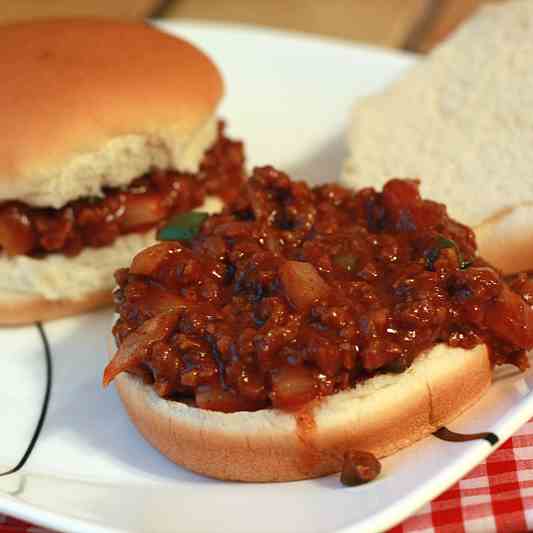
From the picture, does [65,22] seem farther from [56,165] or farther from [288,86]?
[288,86]

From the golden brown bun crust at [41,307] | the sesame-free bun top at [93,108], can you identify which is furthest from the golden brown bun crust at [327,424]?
the sesame-free bun top at [93,108]

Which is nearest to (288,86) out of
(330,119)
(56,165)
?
(330,119)

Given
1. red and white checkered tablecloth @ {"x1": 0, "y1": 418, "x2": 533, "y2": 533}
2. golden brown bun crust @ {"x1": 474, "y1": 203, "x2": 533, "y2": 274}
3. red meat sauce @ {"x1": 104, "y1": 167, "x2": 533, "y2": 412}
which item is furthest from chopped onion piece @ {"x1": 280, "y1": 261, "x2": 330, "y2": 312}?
golden brown bun crust @ {"x1": 474, "y1": 203, "x2": 533, "y2": 274}

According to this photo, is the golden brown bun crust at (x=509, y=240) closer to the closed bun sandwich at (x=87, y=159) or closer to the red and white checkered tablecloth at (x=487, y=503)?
the red and white checkered tablecloth at (x=487, y=503)

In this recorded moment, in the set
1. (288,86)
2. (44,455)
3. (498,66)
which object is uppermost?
(498,66)

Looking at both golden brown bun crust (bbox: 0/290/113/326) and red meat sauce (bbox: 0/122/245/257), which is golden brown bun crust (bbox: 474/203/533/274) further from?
golden brown bun crust (bbox: 0/290/113/326)

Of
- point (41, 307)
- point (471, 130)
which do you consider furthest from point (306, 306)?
point (471, 130)
